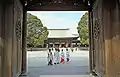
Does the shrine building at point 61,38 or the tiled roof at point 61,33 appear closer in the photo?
the shrine building at point 61,38

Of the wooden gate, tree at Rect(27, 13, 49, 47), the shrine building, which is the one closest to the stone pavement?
the wooden gate

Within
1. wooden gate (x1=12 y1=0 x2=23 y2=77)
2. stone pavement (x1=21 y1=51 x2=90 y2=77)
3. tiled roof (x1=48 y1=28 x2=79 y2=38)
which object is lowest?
stone pavement (x1=21 y1=51 x2=90 y2=77)

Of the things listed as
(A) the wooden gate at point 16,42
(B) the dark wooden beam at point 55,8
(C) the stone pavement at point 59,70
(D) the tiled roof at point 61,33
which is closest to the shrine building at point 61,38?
(D) the tiled roof at point 61,33

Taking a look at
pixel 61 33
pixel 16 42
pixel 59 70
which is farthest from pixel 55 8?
pixel 61 33

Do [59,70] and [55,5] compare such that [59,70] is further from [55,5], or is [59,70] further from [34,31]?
[34,31]

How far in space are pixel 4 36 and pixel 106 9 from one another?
136 inches

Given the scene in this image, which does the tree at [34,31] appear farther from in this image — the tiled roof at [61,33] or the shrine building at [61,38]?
the tiled roof at [61,33]

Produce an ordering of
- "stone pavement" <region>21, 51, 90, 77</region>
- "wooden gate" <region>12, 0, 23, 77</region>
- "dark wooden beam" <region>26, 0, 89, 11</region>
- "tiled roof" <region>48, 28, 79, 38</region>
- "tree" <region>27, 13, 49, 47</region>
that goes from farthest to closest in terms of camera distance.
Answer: "tiled roof" <region>48, 28, 79, 38</region>, "tree" <region>27, 13, 49, 47</region>, "dark wooden beam" <region>26, 0, 89, 11</region>, "stone pavement" <region>21, 51, 90, 77</region>, "wooden gate" <region>12, 0, 23, 77</region>

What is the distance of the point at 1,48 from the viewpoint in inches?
285

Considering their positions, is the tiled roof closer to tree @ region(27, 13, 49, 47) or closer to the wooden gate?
tree @ region(27, 13, 49, 47)

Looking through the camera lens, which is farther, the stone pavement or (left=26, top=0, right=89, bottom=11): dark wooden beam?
(left=26, top=0, right=89, bottom=11): dark wooden beam

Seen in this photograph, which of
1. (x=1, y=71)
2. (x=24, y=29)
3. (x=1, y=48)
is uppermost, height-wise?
(x=24, y=29)

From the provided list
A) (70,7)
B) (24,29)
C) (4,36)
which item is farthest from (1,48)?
(70,7)

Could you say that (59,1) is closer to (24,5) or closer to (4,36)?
(24,5)
